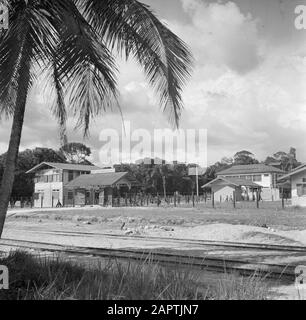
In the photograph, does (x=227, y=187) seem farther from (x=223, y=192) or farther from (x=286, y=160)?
(x=286, y=160)

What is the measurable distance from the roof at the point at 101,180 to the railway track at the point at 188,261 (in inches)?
1458

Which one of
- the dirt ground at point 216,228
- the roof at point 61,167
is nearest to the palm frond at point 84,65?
the dirt ground at point 216,228

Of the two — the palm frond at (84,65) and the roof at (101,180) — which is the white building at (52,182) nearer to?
the roof at (101,180)

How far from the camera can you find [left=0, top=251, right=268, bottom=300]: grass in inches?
203

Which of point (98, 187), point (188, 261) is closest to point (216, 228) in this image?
point (188, 261)

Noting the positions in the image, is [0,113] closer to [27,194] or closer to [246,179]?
[27,194]

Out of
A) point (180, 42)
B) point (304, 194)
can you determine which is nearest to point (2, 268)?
point (180, 42)

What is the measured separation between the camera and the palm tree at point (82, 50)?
20.5 ft

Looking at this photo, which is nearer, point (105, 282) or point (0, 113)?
point (105, 282)

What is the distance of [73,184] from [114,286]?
170 feet

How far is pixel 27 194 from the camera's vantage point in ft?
201
